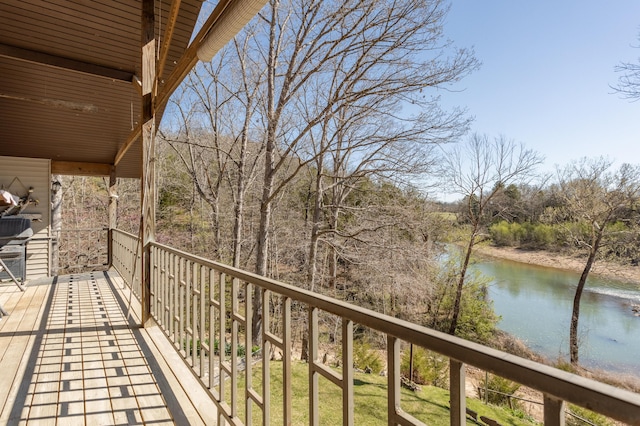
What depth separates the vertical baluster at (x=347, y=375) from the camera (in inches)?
41.3

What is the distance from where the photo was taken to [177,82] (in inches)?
127

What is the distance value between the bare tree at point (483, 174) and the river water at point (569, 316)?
3054 millimetres

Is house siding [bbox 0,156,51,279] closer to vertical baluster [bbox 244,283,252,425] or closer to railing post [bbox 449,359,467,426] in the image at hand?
vertical baluster [bbox 244,283,252,425]

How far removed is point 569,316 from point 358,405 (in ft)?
41.6

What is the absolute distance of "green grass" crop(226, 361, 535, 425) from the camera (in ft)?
15.4

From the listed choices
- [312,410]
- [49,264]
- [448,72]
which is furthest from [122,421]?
[448,72]

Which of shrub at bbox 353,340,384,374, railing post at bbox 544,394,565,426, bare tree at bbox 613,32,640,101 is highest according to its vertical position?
bare tree at bbox 613,32,640,101

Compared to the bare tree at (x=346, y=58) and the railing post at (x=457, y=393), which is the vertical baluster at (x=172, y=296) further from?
the bare tree at (x=346, y=58)

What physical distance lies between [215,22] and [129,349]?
111 inches

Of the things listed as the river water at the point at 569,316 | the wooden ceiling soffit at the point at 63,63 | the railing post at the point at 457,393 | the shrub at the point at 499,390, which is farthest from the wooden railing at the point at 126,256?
the river water at the point at 569,316

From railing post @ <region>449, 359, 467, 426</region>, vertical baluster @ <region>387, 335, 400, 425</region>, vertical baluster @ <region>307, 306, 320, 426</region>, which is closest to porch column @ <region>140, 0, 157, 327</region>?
vertical baluster @ <region>307, 306, 320, 426</region>

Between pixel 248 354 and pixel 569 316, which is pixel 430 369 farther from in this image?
pixel 248 354

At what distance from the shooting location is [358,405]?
17.0 feet

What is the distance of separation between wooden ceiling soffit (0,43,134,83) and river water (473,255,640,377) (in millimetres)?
15144
